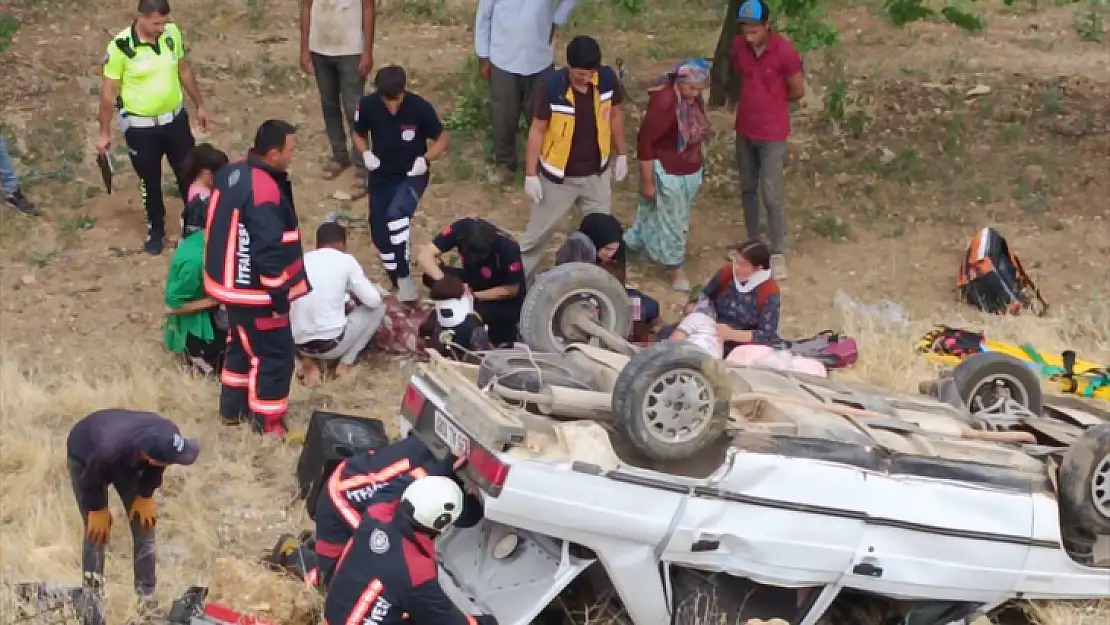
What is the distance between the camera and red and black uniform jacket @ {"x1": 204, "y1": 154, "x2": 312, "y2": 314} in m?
6.59

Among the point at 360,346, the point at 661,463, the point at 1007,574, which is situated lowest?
the point at 360,346

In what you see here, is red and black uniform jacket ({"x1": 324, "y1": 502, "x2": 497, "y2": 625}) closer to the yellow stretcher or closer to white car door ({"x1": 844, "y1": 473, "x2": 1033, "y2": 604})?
white car door ({"x1": 844, "y1": 473, "x2": 1033, "y2": 604})

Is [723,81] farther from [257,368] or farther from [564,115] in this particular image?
[257,368]

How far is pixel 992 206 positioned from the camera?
11125 millimetres

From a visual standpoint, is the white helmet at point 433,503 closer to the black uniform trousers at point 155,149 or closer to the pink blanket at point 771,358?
the pink blanket at point 771,358

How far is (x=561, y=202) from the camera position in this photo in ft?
28.8

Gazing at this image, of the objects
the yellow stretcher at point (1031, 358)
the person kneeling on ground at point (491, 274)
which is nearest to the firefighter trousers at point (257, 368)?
the person kneeling on ground at point (491, 274)

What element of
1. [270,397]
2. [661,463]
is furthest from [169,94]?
[661,463]

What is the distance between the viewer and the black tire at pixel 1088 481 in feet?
16.2

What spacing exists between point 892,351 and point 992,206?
3550 millimetres

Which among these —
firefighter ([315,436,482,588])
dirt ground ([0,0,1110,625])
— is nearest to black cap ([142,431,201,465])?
dirt ground ([0,0,1110,625])

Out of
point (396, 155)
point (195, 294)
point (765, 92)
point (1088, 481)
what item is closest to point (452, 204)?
point (396, 155)

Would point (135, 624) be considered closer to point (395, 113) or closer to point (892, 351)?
point (395, 113)

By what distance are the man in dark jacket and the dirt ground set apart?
0.16m
